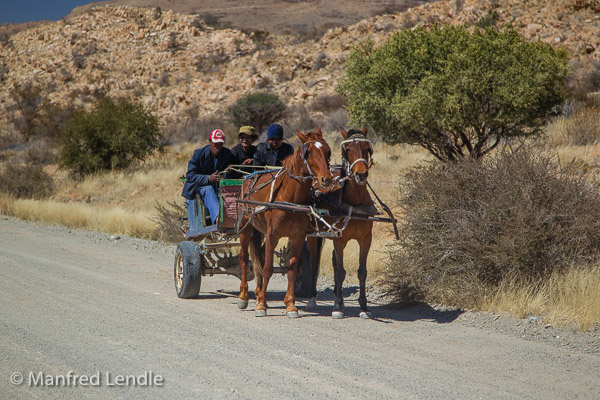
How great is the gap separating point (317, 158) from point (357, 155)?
1.62 ft

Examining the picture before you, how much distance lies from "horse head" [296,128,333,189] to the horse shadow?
2.04m

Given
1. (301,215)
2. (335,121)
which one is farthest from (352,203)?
(335,121)

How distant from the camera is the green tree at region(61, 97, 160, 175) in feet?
105

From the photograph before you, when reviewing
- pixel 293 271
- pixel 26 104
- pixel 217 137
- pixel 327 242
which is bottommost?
pixel 327 242

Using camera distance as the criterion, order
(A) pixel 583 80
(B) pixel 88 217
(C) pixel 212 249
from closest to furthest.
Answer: (C) pixel 212 249 → (B) pixel 88 217 → (A) pixel 583 80

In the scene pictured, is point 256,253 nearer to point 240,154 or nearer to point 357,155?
point 240,154

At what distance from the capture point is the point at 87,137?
32250mm

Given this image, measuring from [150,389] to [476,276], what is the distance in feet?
16.6

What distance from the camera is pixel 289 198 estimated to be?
826 cm

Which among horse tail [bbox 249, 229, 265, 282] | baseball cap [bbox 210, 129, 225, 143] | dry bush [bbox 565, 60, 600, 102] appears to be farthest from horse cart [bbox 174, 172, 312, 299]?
dry bush [bbox 565, 60, 600, 102]

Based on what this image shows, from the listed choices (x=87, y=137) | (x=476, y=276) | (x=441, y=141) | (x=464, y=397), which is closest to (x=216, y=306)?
(x=476, y=276)

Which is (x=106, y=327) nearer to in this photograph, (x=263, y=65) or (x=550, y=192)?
(x=550, y=192)

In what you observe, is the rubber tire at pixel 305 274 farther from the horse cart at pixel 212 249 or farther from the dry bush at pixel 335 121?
the dry bush at pixel 335 121

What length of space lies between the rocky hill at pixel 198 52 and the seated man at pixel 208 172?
2933 centimetres
